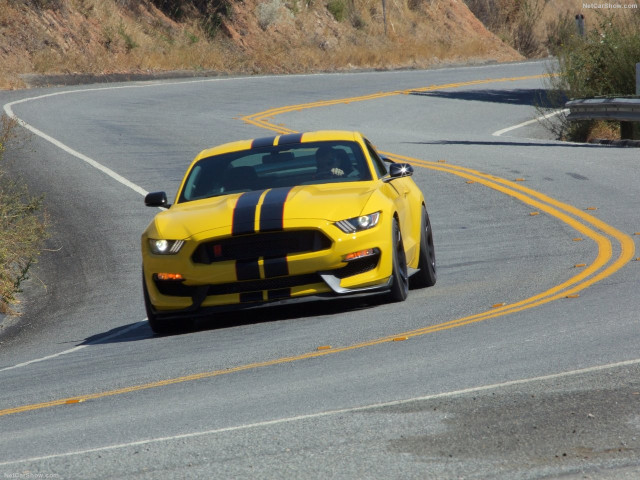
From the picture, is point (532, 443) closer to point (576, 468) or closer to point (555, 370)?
point (576, 468)

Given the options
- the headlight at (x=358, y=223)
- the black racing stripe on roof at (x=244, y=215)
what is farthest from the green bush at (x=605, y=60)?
the black racing stripe on roof at (x=244, y=215)

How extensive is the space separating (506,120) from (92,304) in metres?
18.4

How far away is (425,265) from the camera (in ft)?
35.1

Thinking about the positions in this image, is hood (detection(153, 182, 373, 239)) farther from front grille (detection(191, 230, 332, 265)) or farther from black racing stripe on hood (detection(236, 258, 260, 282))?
black racing stripe on hood (detection(236, 258, 260, 282))

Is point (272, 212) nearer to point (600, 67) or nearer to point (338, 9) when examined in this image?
point (600, 67)

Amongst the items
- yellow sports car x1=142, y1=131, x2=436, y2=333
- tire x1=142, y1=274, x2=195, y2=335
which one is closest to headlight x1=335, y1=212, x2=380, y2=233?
yellow sports car x1=142, y1=131, x2=436, y2=333

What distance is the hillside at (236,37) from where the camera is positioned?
42000mm

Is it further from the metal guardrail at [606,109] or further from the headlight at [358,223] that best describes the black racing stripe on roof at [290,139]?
the metal guardrail at [606,109]

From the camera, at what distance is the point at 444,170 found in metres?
18.9

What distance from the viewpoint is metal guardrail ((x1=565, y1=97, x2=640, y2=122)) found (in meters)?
21.5

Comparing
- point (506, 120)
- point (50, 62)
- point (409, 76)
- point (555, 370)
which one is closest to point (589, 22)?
point (409, 76)

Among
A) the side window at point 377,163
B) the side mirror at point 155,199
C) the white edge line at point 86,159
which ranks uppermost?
the side window at point 377,163

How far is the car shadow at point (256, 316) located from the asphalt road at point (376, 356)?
5 cm

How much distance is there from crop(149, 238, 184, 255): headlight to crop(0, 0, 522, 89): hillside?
28.4m
